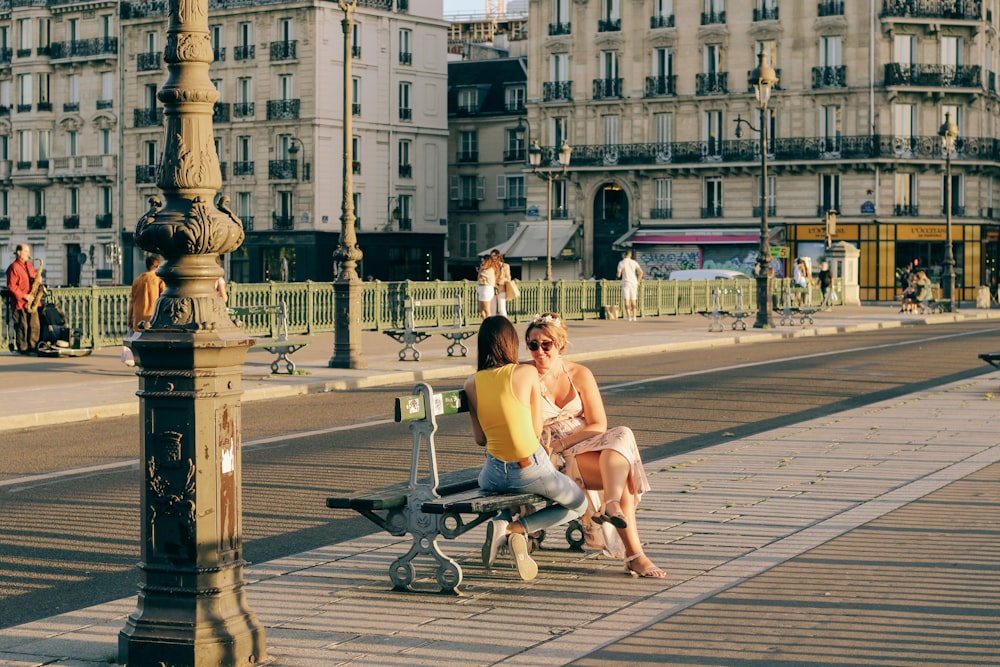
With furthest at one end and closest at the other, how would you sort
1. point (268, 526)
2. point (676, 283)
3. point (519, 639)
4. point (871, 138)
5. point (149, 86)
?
1. point (149, 86)
2. point (871, 138)
3. point (676, 283)
4. point (268, 526)
5. point (519, 639)

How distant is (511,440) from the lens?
8016mm

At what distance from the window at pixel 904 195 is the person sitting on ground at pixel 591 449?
61.2 meters

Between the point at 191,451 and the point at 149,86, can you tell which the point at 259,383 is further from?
the point at 149,86

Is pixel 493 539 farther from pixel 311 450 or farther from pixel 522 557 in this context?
pixel 311 450

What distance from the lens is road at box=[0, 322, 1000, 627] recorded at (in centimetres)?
882

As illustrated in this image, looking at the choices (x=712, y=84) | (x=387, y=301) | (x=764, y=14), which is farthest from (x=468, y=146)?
(x=387, y=301)

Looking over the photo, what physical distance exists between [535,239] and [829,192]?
13.9 metres

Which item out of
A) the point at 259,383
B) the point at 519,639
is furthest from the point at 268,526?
the point at 259,383

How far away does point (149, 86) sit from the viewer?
80.3m

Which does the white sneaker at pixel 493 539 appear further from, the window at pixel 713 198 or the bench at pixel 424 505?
the window at pixel 713 198

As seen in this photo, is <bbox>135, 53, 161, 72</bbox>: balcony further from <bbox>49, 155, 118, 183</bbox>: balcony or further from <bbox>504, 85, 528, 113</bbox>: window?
<bbox>504, 85, 528, 113</bbox>: window

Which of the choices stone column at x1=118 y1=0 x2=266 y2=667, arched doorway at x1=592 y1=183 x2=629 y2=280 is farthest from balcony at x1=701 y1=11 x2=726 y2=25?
stone column at x1=118 y1=0 x2=266 y2=667

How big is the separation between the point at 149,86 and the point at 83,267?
10.1 m

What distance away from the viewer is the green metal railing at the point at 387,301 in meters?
27.8
